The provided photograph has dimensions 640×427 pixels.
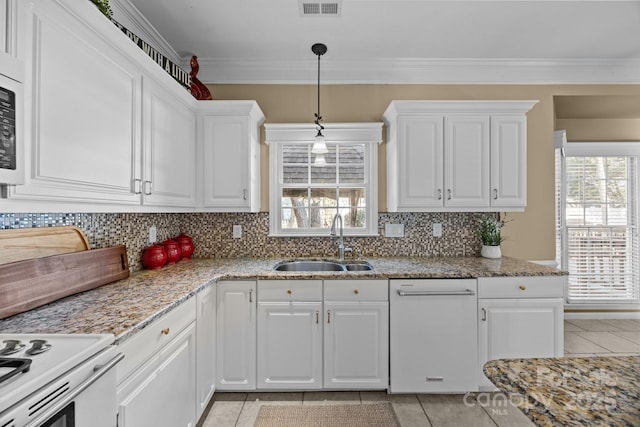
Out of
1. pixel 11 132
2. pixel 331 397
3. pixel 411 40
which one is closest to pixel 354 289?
pixel 331 397

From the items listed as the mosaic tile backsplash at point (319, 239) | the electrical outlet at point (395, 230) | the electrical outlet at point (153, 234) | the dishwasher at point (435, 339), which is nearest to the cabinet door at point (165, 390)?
the electrical outlet at point (153, 234)

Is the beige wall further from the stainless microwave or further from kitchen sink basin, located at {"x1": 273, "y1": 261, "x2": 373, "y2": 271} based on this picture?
the stainless microwave

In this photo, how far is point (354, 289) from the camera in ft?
7.48

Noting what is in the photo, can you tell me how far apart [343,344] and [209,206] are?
1503 mm

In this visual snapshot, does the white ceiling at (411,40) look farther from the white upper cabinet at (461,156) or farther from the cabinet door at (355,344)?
the cabinet door at (355,344)

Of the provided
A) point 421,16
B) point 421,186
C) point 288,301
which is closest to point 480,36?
point 421,16

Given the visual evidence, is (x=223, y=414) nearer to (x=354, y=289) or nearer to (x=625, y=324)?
(x=354, y=289)

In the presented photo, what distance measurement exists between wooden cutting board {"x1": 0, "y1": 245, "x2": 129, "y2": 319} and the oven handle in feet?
2.04

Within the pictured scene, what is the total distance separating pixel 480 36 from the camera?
2639mm

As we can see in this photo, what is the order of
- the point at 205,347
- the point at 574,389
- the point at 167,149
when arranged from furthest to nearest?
1. the point at 167,149
2. the point at 205,347
3. the point at 574,389

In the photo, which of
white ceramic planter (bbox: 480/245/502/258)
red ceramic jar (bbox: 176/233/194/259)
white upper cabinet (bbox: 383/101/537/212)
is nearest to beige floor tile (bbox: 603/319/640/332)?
white ceramic planter (bbox: 480/245/502/258)

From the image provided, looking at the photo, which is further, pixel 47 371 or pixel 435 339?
pixel 435 339

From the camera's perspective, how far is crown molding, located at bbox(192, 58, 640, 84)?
300cm

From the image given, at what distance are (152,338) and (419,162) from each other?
88.5 inches
